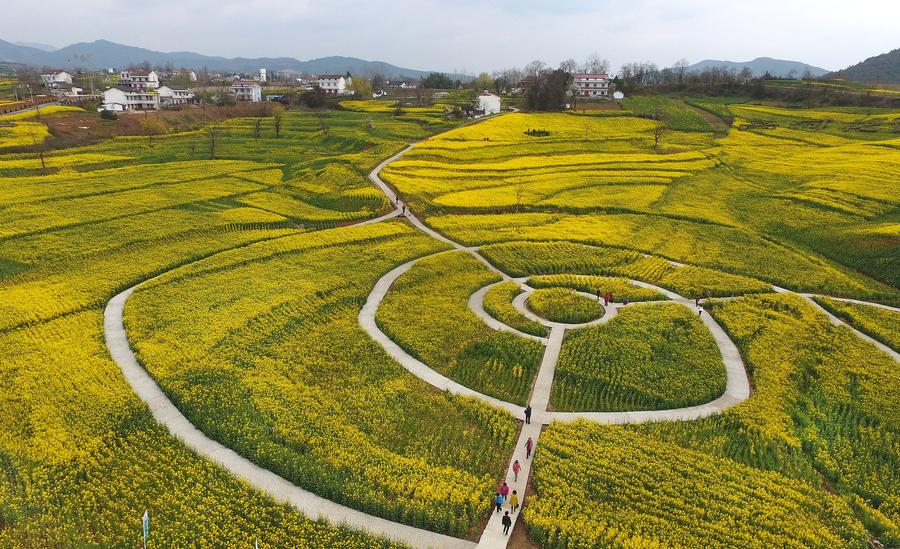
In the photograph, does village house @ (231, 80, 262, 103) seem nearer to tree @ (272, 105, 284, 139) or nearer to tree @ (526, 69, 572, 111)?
tree @ (272, 105, 284, 139)

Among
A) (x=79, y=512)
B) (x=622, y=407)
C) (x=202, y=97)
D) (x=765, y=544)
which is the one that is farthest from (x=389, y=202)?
(x=202, y=97)

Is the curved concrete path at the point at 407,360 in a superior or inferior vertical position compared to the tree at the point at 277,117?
inferior

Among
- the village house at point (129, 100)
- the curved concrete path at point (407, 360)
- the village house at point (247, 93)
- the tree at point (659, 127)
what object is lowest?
the curved concrete path at point (407, 360)

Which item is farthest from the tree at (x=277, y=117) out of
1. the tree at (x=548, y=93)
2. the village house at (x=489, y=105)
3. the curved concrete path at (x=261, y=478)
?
the curved concrete path at (x=261, y=478)

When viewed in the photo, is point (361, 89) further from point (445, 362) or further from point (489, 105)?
point (445, 362)

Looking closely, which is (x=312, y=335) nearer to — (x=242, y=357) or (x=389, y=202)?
(x=242, y=357)

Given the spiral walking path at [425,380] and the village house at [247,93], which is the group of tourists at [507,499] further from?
the village house at [247,93]

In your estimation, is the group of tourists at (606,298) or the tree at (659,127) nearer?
the group of tourists at (606,298)
